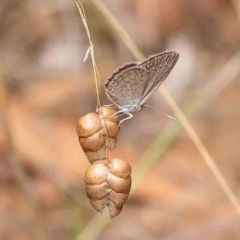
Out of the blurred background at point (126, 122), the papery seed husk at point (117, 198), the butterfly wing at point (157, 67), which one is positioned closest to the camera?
the papery seed husk at point (117, 198)

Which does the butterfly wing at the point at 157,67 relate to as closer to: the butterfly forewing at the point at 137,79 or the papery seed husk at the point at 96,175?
the butterfly forewing at the point at 137,79

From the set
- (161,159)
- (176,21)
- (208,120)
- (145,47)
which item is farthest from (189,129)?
(176,21)

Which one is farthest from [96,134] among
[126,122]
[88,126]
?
[126,122]

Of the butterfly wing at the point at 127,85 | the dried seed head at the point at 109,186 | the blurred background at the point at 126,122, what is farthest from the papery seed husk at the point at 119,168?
the blurred background at the point at 126,122

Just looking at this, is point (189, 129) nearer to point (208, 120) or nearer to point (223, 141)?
point (223, 141)

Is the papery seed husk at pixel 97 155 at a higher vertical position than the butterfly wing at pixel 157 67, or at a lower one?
lower

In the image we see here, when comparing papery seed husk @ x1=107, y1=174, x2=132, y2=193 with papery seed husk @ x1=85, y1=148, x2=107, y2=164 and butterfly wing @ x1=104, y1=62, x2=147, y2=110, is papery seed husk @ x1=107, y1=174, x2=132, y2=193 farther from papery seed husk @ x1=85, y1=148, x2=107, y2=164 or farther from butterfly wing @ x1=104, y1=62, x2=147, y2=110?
butterfly wing @ x1=104, y1=62, x2=147, y2=110
